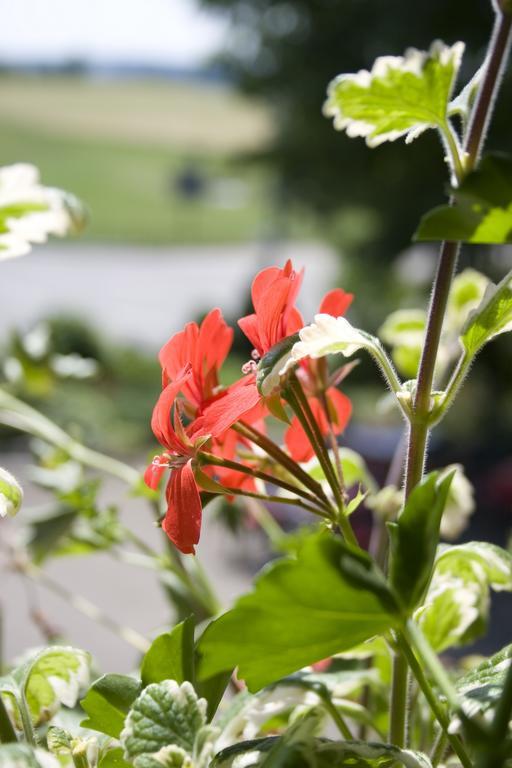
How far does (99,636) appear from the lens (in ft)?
5.95

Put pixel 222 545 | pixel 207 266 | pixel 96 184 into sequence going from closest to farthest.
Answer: pixel 222 545, pixel 207 266, pixel 96 184

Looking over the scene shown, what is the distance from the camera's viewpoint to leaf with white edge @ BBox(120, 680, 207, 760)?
21 centimetres

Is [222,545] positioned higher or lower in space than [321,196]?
lower

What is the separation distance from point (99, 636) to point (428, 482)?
173 cm

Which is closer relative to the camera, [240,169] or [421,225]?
[421,225]

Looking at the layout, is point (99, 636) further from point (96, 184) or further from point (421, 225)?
point (96, 184)

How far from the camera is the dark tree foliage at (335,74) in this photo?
334 centimetres

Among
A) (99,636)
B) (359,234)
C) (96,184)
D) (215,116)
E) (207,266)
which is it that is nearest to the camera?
(99,636)

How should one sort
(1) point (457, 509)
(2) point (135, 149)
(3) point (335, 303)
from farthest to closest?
(2) point (135, 149)
(1) point (457, 509)
(3) point (335, 303)

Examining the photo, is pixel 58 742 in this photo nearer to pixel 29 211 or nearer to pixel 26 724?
pixel 26 724

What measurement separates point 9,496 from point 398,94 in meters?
0.14

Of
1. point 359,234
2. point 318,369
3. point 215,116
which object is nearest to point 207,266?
point 359,234

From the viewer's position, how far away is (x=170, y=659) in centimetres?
23

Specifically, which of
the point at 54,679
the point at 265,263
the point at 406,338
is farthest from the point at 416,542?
the point at 265,263
